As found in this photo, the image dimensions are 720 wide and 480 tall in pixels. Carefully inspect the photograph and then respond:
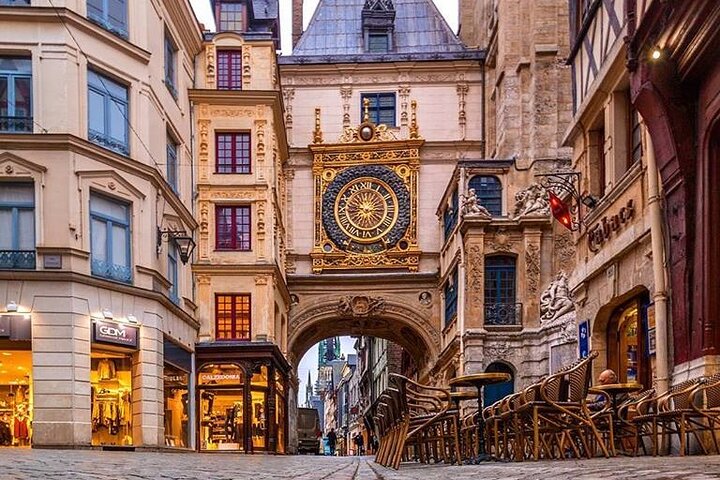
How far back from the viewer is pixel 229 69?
107ft

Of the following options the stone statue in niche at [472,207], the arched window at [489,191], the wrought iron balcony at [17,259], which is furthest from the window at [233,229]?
the wrought iron balcony at [17,259]

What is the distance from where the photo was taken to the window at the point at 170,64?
27172 millimetres

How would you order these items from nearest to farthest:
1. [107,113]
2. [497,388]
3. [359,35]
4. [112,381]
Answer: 1. [107,113]
2. [112,381]
3. [497,388]
4. [359,35]

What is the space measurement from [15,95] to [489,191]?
49.0 feet

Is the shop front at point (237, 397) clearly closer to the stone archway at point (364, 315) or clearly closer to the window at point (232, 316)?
the window at point (232, 316)

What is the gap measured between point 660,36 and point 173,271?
16575 millimetres

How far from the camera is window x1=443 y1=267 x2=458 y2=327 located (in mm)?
33375

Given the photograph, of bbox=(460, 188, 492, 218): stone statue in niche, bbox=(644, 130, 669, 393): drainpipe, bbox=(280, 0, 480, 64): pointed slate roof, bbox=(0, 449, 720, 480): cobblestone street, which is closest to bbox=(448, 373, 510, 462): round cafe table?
bbox=(0, 449, 720, 480): cobblestone street

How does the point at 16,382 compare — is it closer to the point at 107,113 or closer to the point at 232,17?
the point at 107,113

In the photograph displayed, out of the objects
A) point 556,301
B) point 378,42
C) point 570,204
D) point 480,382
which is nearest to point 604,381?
point 480,382

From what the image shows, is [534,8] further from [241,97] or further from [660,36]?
[660,36]

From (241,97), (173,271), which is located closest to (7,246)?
(173,271)

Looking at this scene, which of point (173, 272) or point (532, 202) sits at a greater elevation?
point (532, 202)

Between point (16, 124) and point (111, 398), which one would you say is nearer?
point (16, 124)
